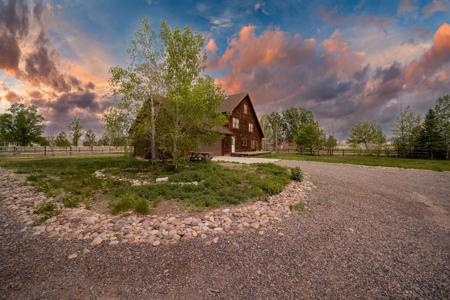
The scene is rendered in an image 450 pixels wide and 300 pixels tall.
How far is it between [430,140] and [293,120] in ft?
118

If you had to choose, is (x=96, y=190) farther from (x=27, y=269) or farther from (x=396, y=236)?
(x=396, y=236)

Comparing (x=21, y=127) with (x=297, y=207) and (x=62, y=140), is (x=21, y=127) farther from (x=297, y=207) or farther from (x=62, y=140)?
(x=297, y=207)

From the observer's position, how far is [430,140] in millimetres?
28219

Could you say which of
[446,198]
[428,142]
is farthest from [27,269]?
[428,142]

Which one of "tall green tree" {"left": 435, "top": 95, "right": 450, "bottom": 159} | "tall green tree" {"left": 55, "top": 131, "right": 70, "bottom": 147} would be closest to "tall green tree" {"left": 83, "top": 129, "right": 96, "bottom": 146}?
"tall green tree" {"left": 55, "top": 131, "right": 70, "bottom": 147}

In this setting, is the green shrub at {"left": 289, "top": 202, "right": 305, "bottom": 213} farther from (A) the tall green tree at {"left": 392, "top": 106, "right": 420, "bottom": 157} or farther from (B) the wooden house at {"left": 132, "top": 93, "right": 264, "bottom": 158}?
(A) the tall green tree at {"left": 392, "top": 106, "right": 420, "bottom": 157}

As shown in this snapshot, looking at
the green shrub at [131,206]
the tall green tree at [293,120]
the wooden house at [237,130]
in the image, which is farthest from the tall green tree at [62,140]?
the tall green tree at [293,120]

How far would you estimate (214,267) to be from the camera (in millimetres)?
3330

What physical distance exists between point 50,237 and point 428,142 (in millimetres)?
41424

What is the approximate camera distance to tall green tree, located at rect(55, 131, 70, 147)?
161 feet

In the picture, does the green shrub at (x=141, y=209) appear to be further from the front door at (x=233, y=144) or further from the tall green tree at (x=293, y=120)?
the tall green tree at (x=293, y=120)

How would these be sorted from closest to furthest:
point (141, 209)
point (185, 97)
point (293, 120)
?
point (141, 209) < point (185, 97) < point (293, 120)

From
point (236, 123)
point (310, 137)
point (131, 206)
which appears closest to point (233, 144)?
point (236, 123)

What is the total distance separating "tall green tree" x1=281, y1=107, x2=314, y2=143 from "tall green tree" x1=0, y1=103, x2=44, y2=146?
213 ft
